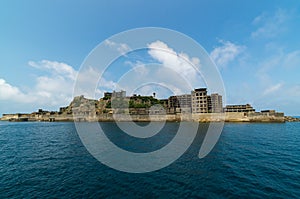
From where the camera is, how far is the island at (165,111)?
96.4 meters

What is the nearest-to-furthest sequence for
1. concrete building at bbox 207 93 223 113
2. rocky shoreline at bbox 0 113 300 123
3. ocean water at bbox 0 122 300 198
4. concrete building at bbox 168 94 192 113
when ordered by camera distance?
1. ocean water at bbox 0 122 300 198
2. rocky shoreline at bbox 0 113 300 123
3. concrete building at bbox 207 93 223 113
4. concrete building at bbox 168 94 192 113

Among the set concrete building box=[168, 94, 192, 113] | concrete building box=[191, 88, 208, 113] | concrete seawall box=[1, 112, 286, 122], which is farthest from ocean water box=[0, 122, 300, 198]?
concrete building box=[168, 94, 192, 113]

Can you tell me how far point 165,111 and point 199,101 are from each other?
2752 centimetres

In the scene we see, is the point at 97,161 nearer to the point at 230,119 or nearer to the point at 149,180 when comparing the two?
the point at 149,180

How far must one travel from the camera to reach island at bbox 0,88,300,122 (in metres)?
96.4

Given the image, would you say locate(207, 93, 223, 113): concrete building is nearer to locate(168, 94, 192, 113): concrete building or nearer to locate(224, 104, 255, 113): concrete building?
locate(224, 104, 255, 113): concrete building

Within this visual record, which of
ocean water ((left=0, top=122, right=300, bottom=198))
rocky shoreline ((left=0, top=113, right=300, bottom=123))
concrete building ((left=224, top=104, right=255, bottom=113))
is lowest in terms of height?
ocean water ((left=0, top=122, right=300, bottom=198))

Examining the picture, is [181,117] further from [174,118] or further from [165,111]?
[165,111]

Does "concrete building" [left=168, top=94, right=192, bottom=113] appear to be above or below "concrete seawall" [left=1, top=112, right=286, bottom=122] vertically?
above

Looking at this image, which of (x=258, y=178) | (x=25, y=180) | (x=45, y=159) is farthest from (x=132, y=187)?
(x=45, y=159)

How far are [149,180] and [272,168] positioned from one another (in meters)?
17.9

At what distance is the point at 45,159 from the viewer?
26.8 m

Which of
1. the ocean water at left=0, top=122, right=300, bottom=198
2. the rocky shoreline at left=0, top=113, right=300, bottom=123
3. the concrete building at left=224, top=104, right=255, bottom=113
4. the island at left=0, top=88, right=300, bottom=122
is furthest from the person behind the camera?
the concrete building at left=224, top=104, right=255, bottom=113

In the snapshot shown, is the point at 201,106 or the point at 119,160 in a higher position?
the point at 201,106
